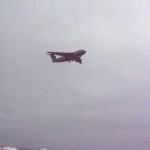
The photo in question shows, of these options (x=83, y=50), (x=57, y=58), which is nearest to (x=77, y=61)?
(x=83, y=50)

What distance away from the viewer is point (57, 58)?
145 meters

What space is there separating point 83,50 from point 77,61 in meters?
4.82

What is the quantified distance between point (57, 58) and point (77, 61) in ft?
54.3

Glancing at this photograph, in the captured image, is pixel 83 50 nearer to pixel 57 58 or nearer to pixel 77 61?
pixel 77 61

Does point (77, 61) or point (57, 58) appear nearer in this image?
point (77, 61)

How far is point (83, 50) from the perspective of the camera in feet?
432

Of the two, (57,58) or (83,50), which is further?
(57,58)

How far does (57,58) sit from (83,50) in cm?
1727

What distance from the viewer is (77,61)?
131 meters
